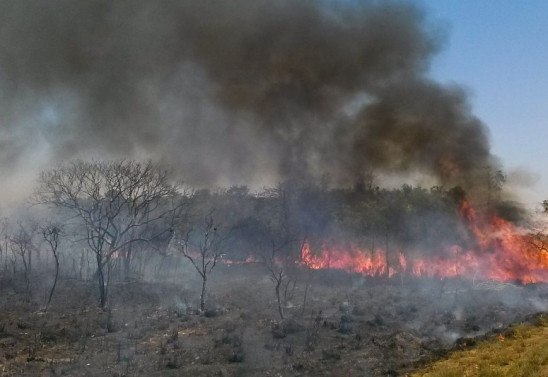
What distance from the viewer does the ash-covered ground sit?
54.2 ft

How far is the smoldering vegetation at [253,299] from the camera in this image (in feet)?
58.0

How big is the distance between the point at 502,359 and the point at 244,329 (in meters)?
12.1

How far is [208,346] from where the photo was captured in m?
19.4

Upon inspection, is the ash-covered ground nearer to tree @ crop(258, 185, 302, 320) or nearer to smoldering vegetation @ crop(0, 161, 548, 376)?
smoldering vegetation @ crop(0, 161, 548, 376)

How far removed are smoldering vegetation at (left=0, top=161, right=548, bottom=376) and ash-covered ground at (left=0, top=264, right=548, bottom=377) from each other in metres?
0.09

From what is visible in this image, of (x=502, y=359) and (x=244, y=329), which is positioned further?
(x=244, y=329)

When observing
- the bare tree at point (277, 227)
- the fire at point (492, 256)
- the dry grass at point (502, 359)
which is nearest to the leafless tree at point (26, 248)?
the bare tree at point (277, 227)

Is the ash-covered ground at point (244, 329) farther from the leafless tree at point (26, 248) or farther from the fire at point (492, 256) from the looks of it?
the fire at point (492, 256)

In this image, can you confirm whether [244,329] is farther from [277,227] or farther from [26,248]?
[277,227]

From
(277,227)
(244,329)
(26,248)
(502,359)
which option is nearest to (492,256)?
(277,227)

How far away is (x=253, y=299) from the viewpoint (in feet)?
113

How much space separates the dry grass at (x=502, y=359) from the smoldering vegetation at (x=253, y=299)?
130 centimetres

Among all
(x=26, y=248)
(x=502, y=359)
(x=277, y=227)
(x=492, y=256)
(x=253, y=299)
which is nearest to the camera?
(x=502, y=359)

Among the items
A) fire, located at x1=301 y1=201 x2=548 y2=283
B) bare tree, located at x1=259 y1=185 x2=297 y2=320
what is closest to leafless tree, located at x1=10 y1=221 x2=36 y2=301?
bare tree, located at x1=259 y1=185 x2=297 y2=320
